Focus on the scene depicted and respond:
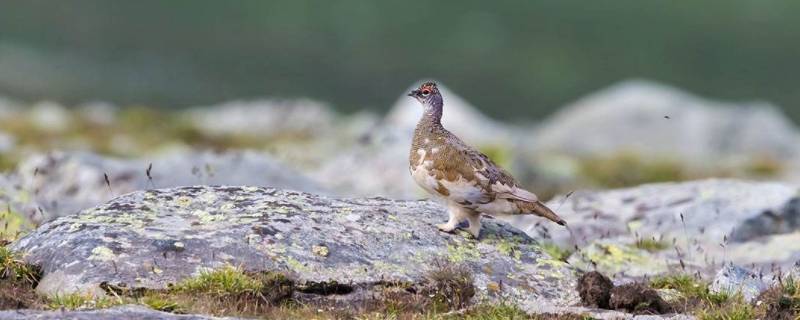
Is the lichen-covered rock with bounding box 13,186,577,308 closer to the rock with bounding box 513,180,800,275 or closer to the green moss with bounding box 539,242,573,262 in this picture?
the green moss with bounding box 539,242,573,262

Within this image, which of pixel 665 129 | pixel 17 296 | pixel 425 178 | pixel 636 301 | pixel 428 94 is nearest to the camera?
pixel 17 296

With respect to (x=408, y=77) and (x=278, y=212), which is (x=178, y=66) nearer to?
(x=408, y=77)

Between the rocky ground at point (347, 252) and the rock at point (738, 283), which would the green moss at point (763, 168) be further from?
the rock at point (738, 283)

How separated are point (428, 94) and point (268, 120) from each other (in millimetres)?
66493

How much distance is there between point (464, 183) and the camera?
49.1 feet

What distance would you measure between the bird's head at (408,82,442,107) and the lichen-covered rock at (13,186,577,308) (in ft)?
4.22

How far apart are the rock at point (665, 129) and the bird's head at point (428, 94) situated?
6147 centimetres

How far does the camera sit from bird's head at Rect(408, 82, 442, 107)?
16172mm

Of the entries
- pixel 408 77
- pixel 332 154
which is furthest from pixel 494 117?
pixel 332 154

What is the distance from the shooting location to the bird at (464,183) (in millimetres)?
15023

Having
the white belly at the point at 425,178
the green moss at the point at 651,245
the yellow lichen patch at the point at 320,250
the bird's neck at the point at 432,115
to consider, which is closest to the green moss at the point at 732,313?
the white belly at the point at 425,178

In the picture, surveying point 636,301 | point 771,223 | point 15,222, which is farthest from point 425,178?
point 771,223

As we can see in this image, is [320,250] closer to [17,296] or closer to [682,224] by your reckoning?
[17,296]

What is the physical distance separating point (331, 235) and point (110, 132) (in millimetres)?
49458
